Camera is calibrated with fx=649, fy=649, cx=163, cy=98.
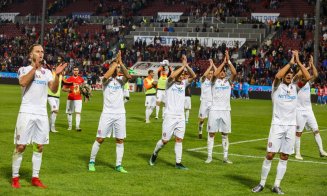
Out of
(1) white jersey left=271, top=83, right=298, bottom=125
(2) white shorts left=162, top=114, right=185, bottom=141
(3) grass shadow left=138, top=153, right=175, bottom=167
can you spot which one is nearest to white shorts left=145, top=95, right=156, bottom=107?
(3) grass shadow left=138, top=153, right=175, bottom=167

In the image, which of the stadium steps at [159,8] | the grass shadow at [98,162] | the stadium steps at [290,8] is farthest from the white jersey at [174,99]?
the stadium steps at [159,8]

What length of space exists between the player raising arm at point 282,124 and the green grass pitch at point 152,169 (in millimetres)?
513

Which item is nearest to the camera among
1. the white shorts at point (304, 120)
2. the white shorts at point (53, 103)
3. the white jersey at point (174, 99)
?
the white jersey at point (174, 99)

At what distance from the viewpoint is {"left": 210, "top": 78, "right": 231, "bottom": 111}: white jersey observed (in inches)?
740

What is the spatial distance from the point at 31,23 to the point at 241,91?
36.3 metres

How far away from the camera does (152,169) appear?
16797 millimetres

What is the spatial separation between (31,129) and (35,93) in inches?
29.6

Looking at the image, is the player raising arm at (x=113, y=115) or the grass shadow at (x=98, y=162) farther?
the grass shadow at (x=98, y=162)

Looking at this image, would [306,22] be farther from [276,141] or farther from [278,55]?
[276,141]

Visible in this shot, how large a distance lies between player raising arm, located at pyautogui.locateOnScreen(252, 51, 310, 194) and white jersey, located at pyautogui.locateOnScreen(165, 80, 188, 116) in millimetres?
3343

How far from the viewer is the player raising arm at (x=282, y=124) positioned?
14227 mm

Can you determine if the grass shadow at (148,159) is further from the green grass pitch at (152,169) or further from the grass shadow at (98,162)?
the grass shadow at (98,162)

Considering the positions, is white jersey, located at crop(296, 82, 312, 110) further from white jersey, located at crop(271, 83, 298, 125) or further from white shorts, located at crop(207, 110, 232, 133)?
white jersey, located at crop(271, 83, 298, 125)

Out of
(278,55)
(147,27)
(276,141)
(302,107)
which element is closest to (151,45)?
(147,27)
